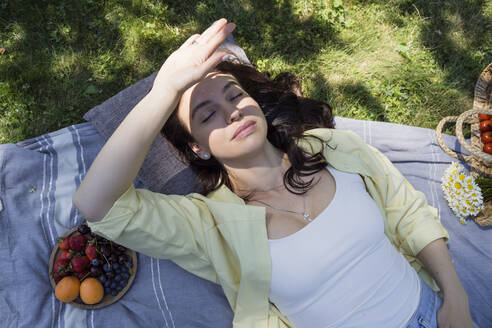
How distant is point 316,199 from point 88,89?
287cm

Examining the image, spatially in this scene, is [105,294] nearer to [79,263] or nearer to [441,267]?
[79,263]

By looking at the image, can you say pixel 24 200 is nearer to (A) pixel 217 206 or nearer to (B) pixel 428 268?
(A) pixel 217 206

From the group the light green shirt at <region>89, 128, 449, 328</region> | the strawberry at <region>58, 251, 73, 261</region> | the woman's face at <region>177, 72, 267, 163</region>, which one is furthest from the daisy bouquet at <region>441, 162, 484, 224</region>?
the strawberry at <region>58, 251, 73, 261</region>

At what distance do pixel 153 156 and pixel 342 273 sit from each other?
1.94 metres

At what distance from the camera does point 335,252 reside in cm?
236


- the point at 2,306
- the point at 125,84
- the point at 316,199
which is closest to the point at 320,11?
the point at 125,84

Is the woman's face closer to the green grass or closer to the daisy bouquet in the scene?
the green grass

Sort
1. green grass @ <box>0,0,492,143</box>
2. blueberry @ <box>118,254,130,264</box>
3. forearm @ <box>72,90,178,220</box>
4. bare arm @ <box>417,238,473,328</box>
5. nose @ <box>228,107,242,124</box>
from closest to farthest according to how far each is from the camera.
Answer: forearm @ <box>72,90,178,220</box> → nose @ <box>228,107,242,124</box> → bare arm @ <box>417,238,473,328</box> → blueberry @ <box>118,254,130,264</box> → green grass @ <box>0,0,492,143</box>

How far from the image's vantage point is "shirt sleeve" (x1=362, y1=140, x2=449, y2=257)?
8.94 ft

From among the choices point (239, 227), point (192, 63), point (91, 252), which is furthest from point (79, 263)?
point (192, 63)

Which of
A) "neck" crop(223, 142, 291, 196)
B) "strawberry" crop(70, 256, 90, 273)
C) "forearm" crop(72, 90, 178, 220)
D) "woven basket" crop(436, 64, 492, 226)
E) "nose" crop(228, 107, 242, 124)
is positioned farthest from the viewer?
"woven basket" crop(436, 64, 492, 226)

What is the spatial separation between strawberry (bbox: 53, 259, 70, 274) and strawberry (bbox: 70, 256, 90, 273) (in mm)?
83

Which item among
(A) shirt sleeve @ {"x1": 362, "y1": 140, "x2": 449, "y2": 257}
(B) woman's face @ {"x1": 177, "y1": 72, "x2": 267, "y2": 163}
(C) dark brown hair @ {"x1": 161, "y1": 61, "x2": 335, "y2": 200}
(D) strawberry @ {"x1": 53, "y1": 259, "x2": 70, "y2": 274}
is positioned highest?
(B) woman's face @ {"x1": 177, "y1": 72, "x2": 267, "y2": 163}

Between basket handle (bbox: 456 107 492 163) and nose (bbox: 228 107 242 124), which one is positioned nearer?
nose (bbox: 228 107 242 124)
